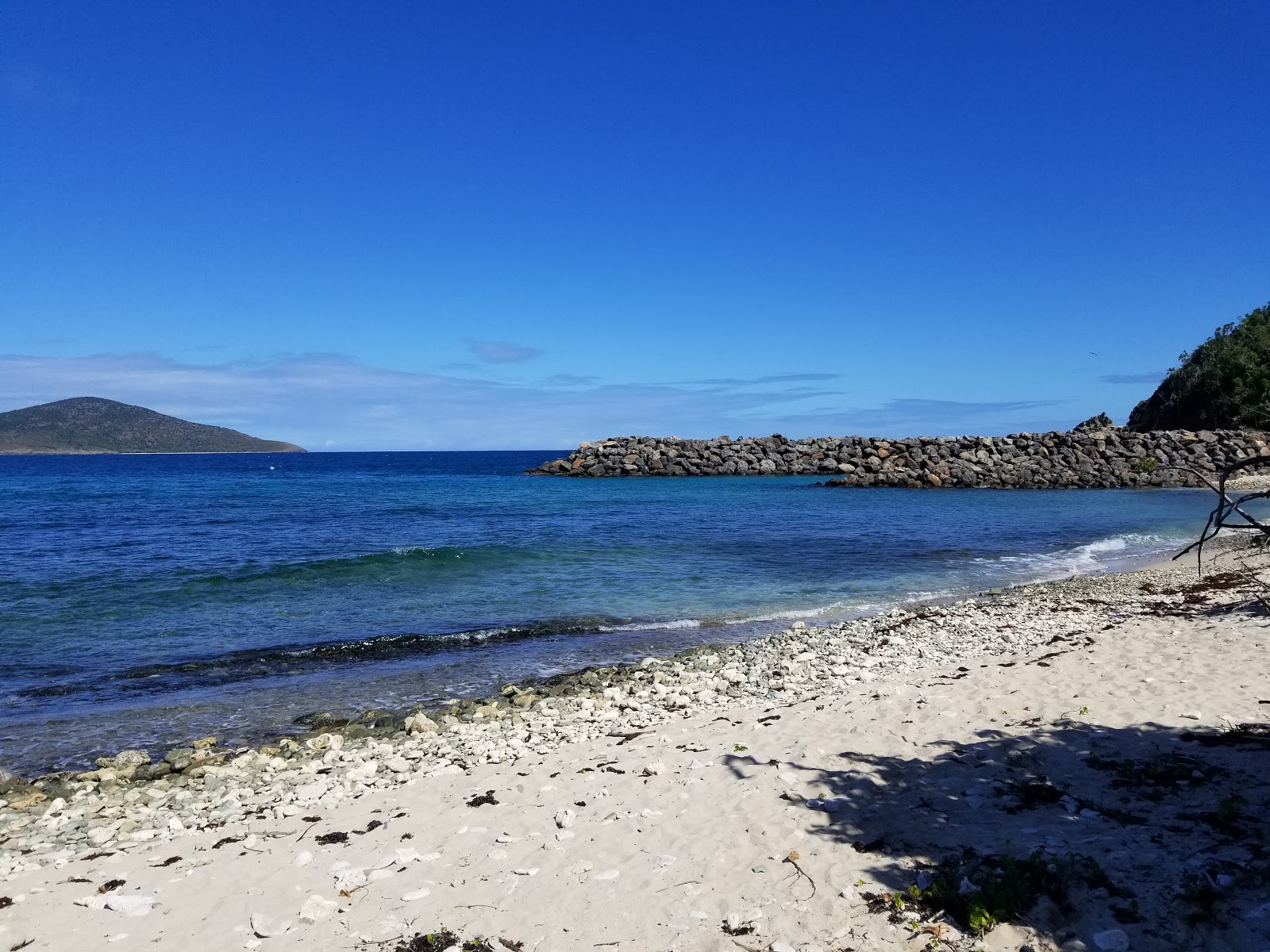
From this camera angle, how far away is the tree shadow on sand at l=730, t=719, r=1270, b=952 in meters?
3.99

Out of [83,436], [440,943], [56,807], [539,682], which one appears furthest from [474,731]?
[83,436]

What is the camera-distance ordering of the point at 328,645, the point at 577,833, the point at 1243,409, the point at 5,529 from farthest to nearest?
the point at 5,529
the point at 328,645
the point at 577,833
the point at 1243,409

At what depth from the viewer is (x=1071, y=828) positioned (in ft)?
16.3

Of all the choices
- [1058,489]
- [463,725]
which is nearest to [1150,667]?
[463,725]

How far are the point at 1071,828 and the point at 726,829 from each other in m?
2.21

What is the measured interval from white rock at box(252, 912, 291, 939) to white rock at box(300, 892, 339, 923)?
0.32 ft

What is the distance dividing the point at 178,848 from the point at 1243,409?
7.84m

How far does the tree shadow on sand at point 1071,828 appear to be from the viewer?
3992 mm

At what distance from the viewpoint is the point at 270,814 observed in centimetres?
647

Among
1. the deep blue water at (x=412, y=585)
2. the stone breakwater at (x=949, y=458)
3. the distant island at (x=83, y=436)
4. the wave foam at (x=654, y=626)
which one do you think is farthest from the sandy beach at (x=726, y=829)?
the distant island at (x=83, y=436)

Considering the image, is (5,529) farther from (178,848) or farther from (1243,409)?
(1243,409)

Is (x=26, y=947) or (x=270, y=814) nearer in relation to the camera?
(x=26, y=947)

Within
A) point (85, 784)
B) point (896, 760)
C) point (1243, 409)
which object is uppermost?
point (1243, 409)

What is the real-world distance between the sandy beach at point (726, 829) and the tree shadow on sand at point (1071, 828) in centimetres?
2
